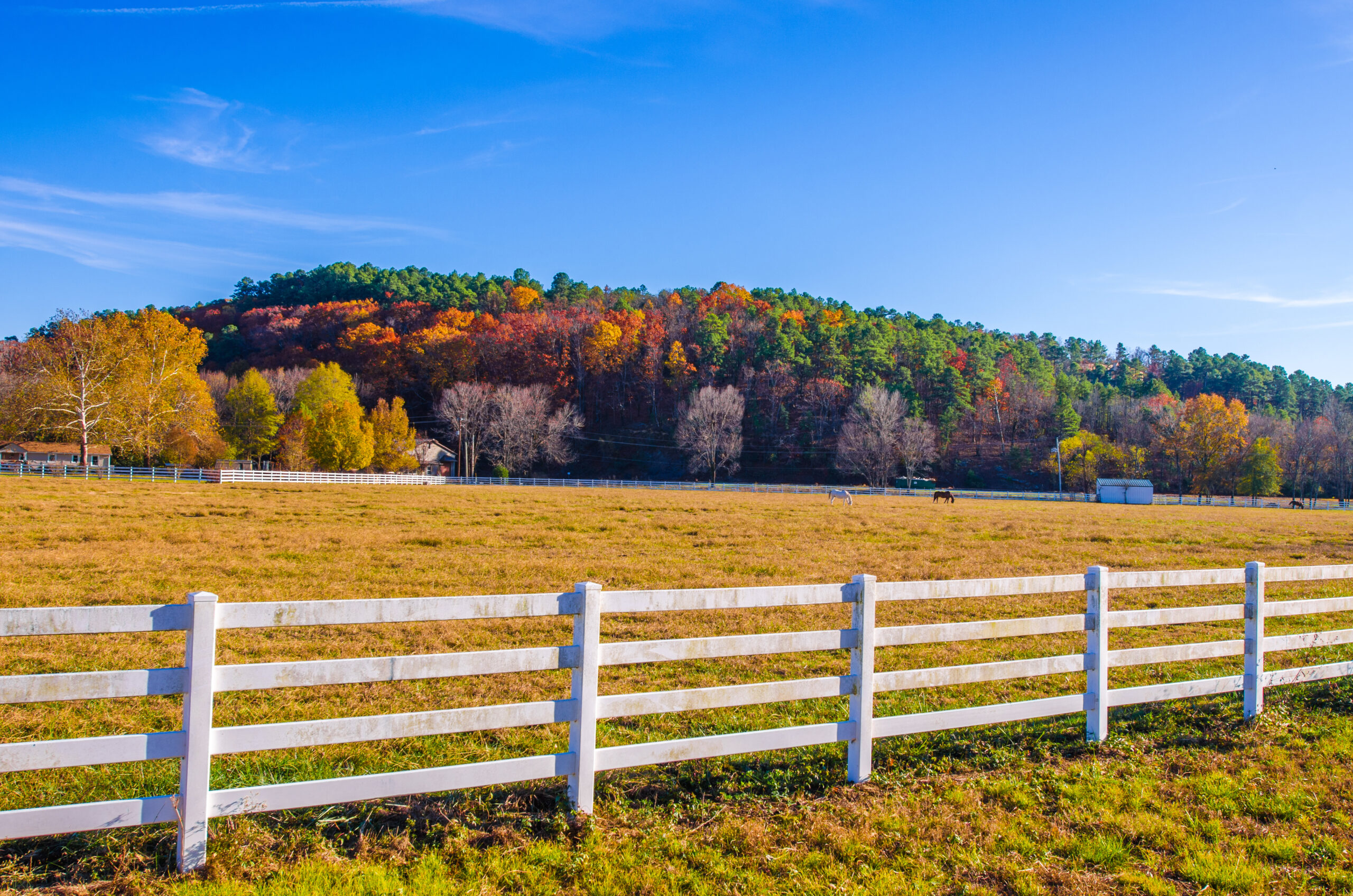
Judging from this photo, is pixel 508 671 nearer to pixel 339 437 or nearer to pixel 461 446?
pixel 339 437

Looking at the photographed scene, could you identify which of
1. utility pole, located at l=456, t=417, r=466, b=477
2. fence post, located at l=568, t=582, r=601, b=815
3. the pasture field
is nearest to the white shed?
the pasture field

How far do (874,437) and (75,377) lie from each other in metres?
72.7

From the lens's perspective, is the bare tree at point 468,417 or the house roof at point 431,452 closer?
the house roof at point 431,452

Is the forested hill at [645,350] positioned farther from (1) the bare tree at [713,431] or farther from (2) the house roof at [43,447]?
(2) the house roof at [43,447]

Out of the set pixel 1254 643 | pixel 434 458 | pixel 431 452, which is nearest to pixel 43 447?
pixel 431 452

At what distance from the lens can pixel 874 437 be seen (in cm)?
8744

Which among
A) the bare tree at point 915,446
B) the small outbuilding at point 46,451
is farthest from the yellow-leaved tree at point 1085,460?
the small outbuilding at point 46,451

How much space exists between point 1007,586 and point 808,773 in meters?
2.09

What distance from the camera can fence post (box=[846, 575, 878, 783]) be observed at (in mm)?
5141

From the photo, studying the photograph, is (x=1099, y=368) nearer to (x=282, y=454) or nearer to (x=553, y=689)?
(x=282, y=454)

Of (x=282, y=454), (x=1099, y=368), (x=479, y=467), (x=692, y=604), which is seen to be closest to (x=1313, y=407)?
(x=1099, y=368)

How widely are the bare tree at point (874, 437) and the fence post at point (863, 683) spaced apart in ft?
269

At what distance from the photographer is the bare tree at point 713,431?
292ft

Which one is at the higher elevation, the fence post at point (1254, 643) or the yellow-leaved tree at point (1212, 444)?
the yellow-leaved tree at point (1212, 444)
